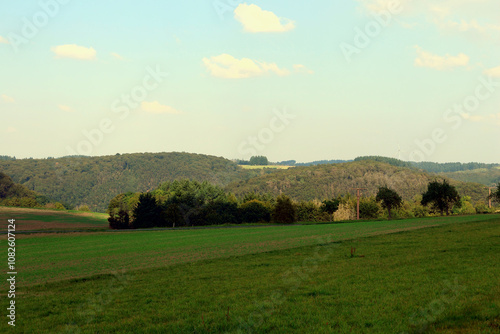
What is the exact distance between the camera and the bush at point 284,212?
102250 millimetres

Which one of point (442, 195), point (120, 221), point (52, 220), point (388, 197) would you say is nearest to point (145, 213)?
point (120, 221)

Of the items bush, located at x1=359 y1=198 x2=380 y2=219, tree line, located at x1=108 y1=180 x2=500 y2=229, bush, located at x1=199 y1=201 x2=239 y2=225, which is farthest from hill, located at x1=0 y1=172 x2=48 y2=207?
bush, located at x1=359 y1=198 x2=380 y2=219

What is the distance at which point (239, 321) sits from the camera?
12477mm

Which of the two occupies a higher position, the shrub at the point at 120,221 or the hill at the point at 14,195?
the hill at the point at 14,195

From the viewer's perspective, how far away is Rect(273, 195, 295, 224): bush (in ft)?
335

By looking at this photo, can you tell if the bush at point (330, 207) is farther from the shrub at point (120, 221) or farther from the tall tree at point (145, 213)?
the shrub at point (120, 221)

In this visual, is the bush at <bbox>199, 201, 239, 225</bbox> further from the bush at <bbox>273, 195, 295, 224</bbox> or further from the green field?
the green field

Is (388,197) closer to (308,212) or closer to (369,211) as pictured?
(369,211)

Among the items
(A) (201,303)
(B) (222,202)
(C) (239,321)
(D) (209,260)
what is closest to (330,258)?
(D) (209,260)

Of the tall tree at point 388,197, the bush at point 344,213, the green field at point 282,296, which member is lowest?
the bush at point 344,213

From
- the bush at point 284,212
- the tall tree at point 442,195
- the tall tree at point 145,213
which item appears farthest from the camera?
the bush at point 284,212

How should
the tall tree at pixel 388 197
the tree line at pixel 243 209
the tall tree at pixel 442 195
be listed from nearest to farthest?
the tall tree at pixel 442 195, the tree line at pixel 243 209, the tall tree at pixel 388 197

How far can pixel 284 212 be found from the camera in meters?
103

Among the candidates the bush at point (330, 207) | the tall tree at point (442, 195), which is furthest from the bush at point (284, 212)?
the tall tree at point (442, 195)
